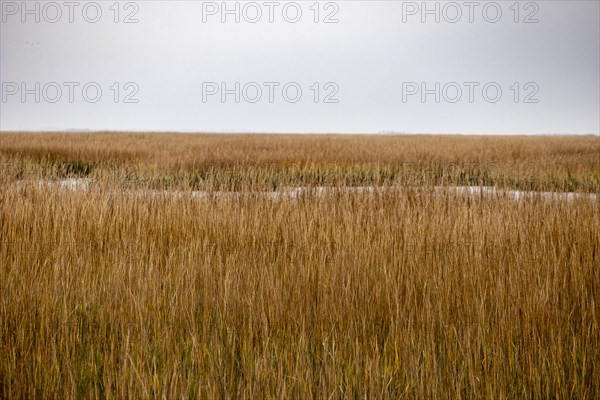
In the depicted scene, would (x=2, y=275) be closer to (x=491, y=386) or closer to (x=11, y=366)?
(x=11, y=366)

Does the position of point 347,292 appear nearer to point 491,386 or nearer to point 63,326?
point 491,386

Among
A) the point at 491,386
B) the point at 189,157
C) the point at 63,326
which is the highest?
the point at 189,157

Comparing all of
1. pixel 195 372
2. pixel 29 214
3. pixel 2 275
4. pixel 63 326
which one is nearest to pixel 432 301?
pixel 195 372

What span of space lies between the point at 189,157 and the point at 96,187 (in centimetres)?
851

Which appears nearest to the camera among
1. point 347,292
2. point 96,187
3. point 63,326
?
point 63,326

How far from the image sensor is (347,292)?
10.1ft

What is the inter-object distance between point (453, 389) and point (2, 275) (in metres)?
2.62

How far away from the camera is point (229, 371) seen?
238cm

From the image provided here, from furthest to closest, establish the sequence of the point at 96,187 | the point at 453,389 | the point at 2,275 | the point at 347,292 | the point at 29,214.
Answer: the point at 96,187, the point at 29,214, the point at 2,275, the point at 347,292, the point at 453,389

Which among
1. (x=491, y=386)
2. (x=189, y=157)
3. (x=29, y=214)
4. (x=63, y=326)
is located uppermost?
(x=189, y=157)

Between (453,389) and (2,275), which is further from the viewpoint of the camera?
(2,275)

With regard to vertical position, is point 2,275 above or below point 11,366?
above

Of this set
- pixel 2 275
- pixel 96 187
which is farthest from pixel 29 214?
pixel 2 275

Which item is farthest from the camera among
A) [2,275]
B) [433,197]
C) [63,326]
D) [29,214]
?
[433,197]
